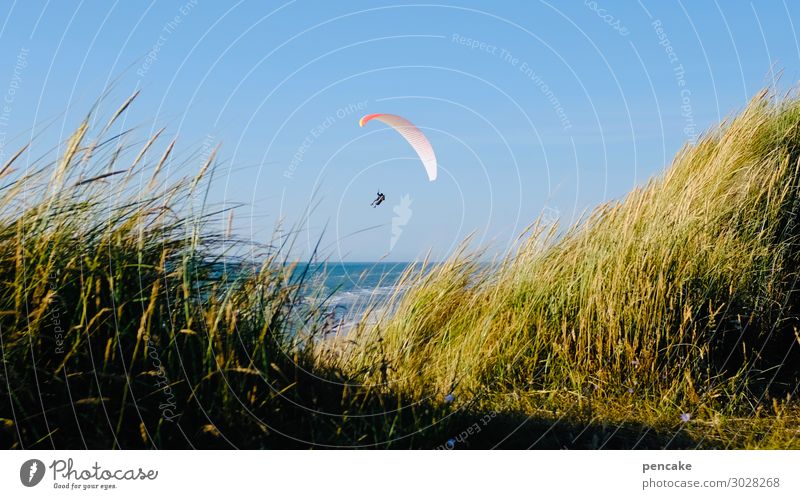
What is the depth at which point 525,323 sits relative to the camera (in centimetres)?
419

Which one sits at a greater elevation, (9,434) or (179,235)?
(179,235)

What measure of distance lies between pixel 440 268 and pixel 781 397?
7.24 ft

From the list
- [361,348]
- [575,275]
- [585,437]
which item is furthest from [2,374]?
[575,275]

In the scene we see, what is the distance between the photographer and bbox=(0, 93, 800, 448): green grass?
8.86ft

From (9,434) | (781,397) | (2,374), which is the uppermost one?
(2,374)

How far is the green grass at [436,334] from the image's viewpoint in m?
2.70

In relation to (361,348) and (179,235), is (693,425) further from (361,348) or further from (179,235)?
(179,235)

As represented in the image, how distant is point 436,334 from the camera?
4660 millimetres

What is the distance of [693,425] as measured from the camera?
3.69 m

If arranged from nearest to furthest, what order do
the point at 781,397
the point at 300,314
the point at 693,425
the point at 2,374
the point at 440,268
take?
the point at 2,374 < the point at 300,314 < the point at 693,425 < the point at 781,397 < the point at 440,268

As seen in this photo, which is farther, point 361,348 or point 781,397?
point 781,397

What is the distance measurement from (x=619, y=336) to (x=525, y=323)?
20.4 inches

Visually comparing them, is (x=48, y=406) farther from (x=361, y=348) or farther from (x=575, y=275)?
(x=575, y=275)
